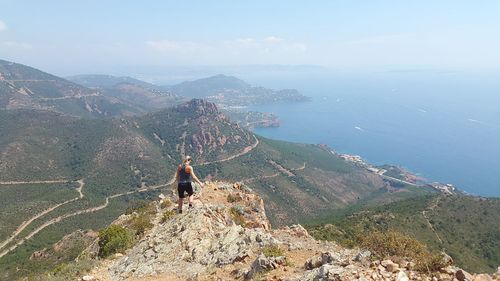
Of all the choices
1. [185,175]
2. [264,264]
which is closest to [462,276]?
[264,264]

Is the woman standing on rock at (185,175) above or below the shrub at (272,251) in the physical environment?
Answer: above

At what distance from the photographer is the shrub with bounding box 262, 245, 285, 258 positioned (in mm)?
13656

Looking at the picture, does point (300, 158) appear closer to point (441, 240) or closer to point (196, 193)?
point (441, 240)

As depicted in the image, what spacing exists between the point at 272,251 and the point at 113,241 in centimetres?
853

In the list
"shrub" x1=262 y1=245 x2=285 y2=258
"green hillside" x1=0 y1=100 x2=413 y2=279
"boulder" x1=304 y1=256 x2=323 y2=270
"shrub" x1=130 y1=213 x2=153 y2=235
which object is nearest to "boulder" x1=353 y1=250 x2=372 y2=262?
"boulder" x1=304 y1=256 x2=323 y2=270

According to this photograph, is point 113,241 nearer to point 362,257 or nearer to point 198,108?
point 362,257

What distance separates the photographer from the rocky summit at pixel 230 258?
9.71 m

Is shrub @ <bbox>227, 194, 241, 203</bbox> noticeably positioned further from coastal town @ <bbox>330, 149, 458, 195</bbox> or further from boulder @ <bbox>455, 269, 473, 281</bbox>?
coastal town @ <bbox>330, 149, 458, 195</bbox>

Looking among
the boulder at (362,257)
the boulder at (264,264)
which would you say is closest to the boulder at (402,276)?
the boulder at (362,257)

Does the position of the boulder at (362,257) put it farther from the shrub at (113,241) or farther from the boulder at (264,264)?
the shrub at (113,241)

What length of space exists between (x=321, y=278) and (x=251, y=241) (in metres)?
6.20

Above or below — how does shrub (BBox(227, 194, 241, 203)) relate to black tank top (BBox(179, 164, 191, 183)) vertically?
below

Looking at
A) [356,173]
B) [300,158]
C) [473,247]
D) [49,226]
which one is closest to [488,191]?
[356,173]

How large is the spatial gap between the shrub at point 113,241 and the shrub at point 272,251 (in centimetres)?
774
